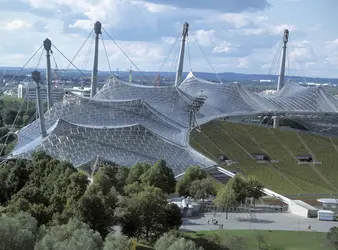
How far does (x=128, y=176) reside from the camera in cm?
4553

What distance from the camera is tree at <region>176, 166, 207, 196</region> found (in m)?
46.7

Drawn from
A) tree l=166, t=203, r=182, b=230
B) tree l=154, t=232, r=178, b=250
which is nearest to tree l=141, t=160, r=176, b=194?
tree l=166, t=203, r=182, b=230

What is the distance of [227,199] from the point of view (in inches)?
1706

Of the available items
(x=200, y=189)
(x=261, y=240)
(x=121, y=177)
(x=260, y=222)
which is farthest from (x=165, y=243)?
(x=121, y=177)

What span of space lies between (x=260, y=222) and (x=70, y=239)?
1952 cm

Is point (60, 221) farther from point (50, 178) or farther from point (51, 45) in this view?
point (51, 45)

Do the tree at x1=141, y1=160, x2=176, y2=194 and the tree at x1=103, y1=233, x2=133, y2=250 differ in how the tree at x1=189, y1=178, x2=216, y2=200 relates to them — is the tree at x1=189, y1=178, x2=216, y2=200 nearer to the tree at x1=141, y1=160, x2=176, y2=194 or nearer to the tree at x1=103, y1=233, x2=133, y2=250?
the tree at x1=141, y1=160, x2=176, y2=194

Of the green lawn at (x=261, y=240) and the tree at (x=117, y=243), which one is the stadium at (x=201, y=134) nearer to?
the green lawn at (x=261, y=240)

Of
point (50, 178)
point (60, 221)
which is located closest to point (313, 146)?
point (50, 178)

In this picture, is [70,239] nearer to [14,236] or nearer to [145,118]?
[14,236]

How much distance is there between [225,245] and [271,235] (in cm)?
542

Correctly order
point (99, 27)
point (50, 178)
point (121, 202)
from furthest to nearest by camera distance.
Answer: point (99, 27) → point (50, 178) → point (121, 202)

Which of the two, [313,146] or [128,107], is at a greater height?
[128,107]

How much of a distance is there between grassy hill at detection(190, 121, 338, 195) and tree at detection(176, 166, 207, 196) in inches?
407
